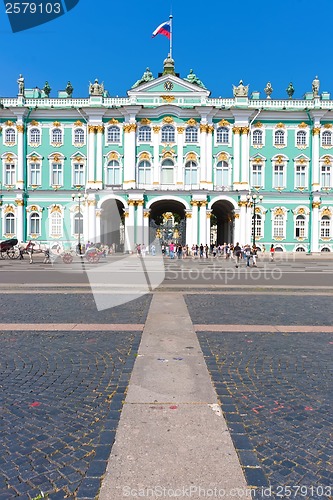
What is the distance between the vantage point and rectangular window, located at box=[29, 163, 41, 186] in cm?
4719

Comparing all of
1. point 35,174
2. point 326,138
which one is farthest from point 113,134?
point 326,138

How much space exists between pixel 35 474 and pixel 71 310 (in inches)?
277

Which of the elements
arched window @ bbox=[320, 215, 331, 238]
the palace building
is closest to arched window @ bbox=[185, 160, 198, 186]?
the palace building

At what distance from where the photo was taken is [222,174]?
1832 inches

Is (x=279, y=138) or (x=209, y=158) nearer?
(x=209, y=158)

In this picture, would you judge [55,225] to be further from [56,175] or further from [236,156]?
[236,156]

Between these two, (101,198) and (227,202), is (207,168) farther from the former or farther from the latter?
(101,198)

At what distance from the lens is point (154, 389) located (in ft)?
15.7

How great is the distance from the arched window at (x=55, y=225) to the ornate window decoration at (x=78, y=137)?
8.55m

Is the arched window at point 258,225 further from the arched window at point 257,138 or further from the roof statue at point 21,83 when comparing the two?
the roof statue at point 21,83

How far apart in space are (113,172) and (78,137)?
5998 millimetres

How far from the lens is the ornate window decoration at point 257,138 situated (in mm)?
46812

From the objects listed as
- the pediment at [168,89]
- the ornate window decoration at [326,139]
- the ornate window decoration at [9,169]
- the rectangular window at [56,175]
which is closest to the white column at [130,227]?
the rectangular window at [56,175]

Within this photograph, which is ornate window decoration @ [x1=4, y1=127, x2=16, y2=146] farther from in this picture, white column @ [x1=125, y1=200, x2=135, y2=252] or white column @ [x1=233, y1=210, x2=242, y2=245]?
white column @ [x1=233, y1=210, x2=242, y2=245]
